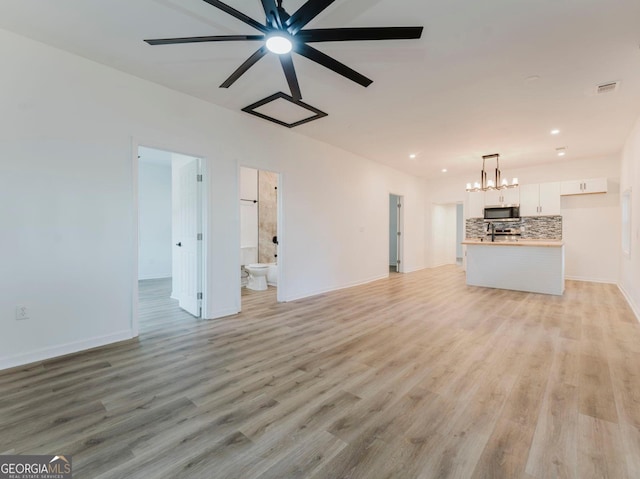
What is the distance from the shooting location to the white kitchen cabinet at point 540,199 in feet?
22.0

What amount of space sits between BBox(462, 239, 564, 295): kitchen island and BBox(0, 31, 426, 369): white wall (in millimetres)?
4780

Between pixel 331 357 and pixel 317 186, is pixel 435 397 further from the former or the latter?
pixel 317 186

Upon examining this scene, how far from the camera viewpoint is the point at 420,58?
2.72 m

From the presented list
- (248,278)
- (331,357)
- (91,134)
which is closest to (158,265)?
(248,278)

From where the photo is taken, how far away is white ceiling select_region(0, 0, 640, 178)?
7.08ft

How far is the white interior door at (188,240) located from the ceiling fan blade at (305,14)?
8.36ft

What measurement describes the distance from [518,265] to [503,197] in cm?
255

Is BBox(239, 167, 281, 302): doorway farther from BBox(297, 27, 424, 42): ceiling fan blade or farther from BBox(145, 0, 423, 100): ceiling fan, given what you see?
BBox(297, 27, 424, 42): ceiling fan blade

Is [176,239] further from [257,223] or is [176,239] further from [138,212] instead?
[257,223]

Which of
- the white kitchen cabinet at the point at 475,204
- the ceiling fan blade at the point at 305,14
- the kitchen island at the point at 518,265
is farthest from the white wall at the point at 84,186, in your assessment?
the white kitchen cabinet at the point at 475,204

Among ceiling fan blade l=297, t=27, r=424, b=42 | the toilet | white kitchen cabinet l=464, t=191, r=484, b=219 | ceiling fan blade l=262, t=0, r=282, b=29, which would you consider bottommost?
the toilet

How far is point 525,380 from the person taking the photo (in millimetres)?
2293

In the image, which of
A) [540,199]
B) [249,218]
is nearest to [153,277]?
[249,218]

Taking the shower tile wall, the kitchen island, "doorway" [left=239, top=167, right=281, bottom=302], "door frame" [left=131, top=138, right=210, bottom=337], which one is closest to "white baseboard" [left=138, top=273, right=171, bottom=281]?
"doorway" [left=239, top=167, right=281, bottom=302]
